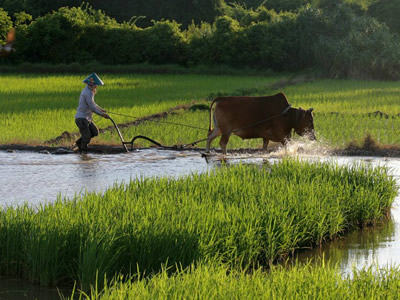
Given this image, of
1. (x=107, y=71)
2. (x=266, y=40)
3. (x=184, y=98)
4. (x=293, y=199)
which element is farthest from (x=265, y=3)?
(x=293, y=199)

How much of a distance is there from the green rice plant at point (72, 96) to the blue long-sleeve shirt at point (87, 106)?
1840 mm

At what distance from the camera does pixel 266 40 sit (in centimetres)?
3198

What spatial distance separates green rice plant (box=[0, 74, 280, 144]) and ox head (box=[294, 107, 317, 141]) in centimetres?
439

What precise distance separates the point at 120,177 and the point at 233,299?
5573mm

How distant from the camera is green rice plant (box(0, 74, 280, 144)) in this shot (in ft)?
47.3

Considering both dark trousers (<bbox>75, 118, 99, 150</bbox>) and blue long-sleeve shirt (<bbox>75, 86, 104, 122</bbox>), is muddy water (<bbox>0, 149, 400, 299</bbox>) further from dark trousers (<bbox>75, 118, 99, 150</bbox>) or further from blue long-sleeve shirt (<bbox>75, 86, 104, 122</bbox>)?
blue long-sleeve shirt (<bbox>75, 86, 104, 122</bbox>)

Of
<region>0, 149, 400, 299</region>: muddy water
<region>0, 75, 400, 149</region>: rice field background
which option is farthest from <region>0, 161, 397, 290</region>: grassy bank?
<region>0, 75, 400, 149</region>: rice field background

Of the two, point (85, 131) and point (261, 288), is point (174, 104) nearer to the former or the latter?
point (85, 131)

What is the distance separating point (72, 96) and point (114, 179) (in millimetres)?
11461

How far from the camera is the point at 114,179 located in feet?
31.3

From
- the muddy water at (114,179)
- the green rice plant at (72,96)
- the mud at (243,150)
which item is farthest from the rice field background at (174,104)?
the muddy water at (114,179)

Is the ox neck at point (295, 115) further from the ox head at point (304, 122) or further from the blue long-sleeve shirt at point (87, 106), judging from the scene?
the blue long-sleeve shirt at point (87, 106)

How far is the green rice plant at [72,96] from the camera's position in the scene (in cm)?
1441

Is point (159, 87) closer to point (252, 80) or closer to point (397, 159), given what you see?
point (252, 80)
